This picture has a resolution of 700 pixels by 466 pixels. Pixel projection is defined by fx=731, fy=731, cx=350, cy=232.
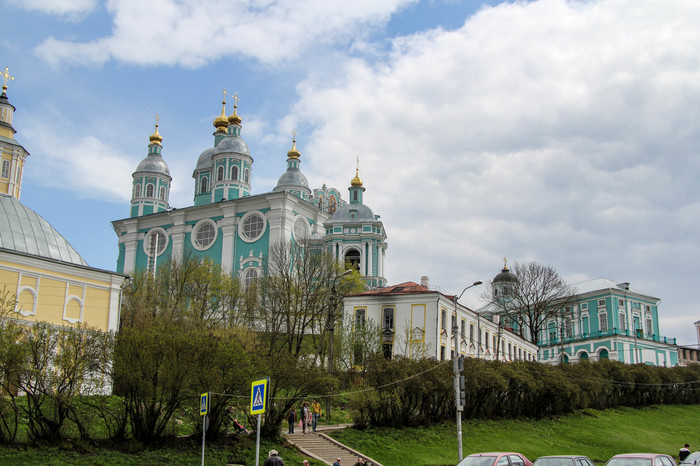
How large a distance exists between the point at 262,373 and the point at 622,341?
50506 mm

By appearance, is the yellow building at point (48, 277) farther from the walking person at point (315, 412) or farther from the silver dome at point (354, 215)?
the silver dome at point (354, 215)

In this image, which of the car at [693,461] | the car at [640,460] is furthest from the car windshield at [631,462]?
the car at [693,461]

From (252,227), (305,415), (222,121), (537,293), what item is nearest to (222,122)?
(222,121)

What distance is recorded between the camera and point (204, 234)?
67375mm

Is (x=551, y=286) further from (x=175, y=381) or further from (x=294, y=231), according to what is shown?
(x=175, y=381)

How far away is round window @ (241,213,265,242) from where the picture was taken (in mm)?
63688

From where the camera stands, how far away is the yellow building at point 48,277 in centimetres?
3275

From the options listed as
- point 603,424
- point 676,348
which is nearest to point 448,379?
point 603,424

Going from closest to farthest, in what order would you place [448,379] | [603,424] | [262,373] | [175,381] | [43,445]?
[43,445], [175,381], [262,373], [448,379], [603,424]

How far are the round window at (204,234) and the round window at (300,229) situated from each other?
7820 millimetres

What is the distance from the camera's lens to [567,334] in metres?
71.9

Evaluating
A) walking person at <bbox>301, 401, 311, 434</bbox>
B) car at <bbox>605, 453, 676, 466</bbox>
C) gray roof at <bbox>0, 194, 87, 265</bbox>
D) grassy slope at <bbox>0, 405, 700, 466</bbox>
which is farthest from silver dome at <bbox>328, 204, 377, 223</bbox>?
car at <bbox>605, 453, 676, 466</bbox>

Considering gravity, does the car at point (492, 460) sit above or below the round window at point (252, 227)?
below

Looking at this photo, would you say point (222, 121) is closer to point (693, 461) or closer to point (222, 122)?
point (222, 122)
